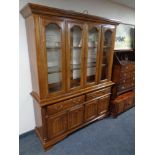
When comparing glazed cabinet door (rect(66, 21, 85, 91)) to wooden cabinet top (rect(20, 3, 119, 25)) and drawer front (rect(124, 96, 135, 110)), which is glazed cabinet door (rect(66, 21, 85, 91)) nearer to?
wooden cabinet top (rect(20, 3, 119, 25))

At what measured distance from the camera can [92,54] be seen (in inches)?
88.6

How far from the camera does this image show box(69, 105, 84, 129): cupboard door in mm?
2103

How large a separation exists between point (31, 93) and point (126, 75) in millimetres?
1909

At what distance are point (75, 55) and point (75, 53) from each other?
0.03 m

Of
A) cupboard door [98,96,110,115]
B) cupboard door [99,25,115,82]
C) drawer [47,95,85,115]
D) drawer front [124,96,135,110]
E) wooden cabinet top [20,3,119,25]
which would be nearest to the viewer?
wooden cabinet top [20,3,119,25]

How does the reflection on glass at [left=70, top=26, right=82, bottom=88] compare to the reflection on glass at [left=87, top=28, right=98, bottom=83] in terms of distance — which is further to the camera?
the reflection on glass at [left=87, top=28, right=98, bottom=83]

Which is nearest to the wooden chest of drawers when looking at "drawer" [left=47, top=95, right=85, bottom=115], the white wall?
"drawer" [left=47, top=95, right=85, bottom=115]

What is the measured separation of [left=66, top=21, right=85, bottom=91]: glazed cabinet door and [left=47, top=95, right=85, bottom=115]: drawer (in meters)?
0.18

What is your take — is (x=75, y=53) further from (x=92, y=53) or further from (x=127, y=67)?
(x=127, y=67)

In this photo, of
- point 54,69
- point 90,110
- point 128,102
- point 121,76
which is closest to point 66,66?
point 54,69
